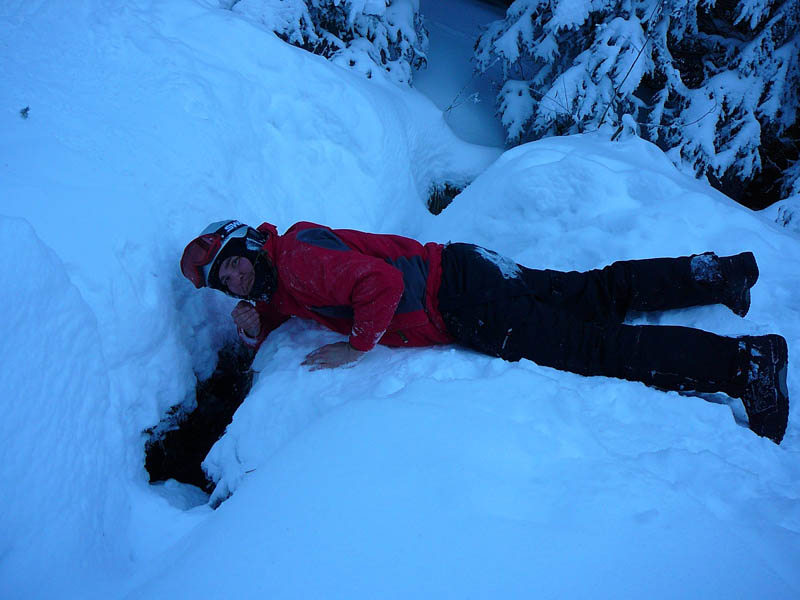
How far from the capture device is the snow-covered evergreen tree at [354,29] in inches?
178

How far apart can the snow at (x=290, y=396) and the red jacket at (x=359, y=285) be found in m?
0.18

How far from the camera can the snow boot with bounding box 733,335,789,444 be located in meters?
2.04

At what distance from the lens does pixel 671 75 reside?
5527mm

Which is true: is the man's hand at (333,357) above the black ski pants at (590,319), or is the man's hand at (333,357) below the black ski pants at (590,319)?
below

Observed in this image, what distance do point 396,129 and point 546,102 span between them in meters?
2.25

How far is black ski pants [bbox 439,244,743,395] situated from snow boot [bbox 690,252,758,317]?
3 centimetres

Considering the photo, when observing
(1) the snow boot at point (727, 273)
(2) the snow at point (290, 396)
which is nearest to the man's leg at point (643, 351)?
(2) the snow at point (290, 396)

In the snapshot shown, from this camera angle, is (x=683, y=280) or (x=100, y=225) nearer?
Result: (x=100, y=225)

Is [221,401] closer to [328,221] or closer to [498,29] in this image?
[328,221]

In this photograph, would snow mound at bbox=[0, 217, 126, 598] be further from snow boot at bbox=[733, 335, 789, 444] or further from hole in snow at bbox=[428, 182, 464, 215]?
hole in snow at bbox=[428, 182, 464, 215]

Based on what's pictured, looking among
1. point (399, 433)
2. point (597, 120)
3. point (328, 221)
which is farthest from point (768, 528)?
point (597, 120)

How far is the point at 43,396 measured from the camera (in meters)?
1.70

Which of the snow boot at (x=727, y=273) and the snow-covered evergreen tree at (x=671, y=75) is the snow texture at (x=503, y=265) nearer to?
the snow boot at (x=727, y=273)

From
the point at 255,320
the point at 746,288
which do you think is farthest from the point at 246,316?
the point at 746,288
